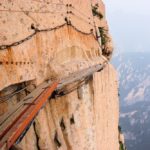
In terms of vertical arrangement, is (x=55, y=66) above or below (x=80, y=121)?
above

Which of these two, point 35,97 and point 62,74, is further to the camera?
point 62,74

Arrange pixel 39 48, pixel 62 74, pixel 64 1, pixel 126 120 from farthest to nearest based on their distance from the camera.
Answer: pixel 126 120 < pixel 64 1 < pixel 62 74 < pixel 39 48

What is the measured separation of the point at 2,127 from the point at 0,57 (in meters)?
2.81

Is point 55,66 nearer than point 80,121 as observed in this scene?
Yes

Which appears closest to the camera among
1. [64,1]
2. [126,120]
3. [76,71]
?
[76,71]

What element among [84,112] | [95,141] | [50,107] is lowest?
[95,141]

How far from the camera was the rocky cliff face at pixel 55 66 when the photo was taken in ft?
36.7

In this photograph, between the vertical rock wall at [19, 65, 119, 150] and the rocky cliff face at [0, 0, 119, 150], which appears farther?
the vertical rock wall at [19, 65, 119, 150]

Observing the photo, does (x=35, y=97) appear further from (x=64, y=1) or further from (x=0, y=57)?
(x=64, y=1)

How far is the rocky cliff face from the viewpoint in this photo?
36.7ft

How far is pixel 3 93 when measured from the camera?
10930 mm

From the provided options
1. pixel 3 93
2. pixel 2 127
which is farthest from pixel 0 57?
pixel 2 127

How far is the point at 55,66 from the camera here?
47.4ft

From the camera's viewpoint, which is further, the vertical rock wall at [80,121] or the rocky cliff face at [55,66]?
the vertical rock wall at [80,121]
